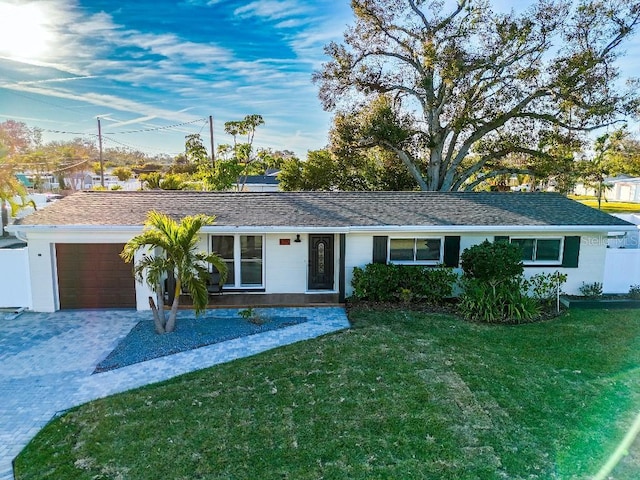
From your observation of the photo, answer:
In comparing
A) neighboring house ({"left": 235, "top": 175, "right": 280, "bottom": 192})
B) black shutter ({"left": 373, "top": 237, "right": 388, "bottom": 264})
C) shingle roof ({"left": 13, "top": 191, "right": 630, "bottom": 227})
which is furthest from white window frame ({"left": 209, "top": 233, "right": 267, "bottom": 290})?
neighboring house ({"left": 235, "top": 175, "right": 280, "bottom": 192})

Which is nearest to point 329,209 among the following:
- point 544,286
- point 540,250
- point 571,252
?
point 540,250

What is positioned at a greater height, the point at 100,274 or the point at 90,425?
the point at 100,274

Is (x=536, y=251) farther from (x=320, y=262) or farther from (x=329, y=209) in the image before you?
(x=320, y=262)

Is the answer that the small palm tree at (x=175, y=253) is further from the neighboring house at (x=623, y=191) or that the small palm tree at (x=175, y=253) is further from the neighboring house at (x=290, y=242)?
the neighboring house at (x=623, y=191)

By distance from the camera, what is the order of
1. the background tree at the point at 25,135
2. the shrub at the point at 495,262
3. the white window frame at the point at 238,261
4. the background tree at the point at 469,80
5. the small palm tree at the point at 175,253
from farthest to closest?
the background tree at the point at 25,135, the background tree at the point at 469,80, the white window frame at the point at 238,261, the shrub at the point at 495,262, the small palm tree at the point at 175,253

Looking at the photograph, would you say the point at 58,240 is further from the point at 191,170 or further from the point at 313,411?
the point at 191,170

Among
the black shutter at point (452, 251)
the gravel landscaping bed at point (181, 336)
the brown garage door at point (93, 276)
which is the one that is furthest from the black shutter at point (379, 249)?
the brown garage door at point (93, 276)

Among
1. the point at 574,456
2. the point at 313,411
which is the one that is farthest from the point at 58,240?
the point at 574,456
